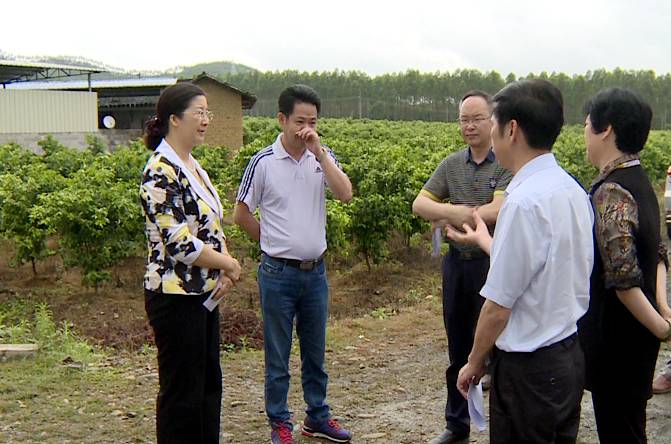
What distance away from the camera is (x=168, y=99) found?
346 centimetres

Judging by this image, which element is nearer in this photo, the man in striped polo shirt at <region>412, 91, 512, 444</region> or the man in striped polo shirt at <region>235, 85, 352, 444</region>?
the man in striped polo shirt at <region>412, 91, 512, 444</region>

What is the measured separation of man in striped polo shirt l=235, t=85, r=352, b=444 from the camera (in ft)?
13.0

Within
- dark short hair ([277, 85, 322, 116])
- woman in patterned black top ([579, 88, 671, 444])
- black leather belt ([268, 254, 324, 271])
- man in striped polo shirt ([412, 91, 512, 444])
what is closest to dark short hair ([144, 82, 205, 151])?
dark short hair ([277, 85, 322, 116])

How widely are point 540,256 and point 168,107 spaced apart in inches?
74.2

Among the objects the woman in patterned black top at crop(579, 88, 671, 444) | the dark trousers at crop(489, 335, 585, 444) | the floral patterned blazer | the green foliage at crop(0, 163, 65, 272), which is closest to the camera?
the dark trousers at crop(489, 335, 585, 444)

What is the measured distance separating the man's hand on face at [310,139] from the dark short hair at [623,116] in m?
1.44

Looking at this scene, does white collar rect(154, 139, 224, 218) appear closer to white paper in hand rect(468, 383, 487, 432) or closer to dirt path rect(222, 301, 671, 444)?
white paper in hand rect(468, 383, 487, 432)

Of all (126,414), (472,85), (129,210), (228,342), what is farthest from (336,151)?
(472,85)

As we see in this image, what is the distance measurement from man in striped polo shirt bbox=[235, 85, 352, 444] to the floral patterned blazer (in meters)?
0.60

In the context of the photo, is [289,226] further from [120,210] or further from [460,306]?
[120,210]

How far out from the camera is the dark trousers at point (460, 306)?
12.6 feet

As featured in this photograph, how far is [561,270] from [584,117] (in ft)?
3.01

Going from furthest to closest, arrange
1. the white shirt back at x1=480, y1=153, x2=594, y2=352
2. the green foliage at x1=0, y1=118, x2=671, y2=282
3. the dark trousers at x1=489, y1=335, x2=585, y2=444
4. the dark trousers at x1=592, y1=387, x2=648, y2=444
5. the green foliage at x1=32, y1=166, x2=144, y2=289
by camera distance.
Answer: the green foliage at x1=0, y1=118, x2=671, y2=282, the green foliage at x1=32, y1=166, x2=144, y2=289, the dark trousers at x1=592, y1=387, x2=648, y2=444, the dark trousers at x1=489, y1=335, x2=585, y2=444, the white shirt back at x1=480, y1=153, x2=594, y2=352

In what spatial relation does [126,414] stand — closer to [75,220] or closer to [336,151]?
[75,220]
